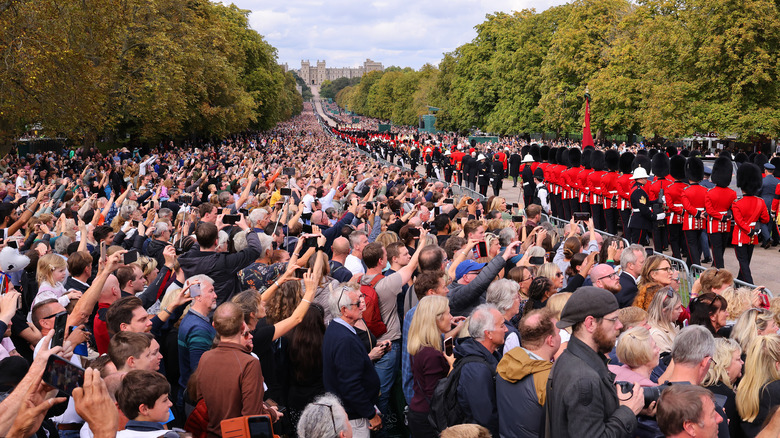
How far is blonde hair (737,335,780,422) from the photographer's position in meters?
3.92

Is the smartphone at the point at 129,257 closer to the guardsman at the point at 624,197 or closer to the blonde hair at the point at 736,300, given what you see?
the blonde hair at the point at 736,300

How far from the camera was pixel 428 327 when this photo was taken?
450 centimetres

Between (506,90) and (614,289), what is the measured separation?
47.9 meters

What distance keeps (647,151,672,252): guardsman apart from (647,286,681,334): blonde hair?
8.49m

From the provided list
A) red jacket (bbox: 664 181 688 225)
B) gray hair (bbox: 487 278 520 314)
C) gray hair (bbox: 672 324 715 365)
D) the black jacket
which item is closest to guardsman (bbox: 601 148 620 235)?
red jacket (bbox: 664 181 688 225)

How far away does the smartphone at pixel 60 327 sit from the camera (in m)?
4.50

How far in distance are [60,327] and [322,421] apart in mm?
2230

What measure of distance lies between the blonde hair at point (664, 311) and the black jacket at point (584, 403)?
5.21 feet

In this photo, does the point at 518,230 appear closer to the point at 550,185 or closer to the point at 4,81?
the point at 550,185

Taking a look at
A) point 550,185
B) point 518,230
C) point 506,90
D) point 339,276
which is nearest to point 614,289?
point 339,276

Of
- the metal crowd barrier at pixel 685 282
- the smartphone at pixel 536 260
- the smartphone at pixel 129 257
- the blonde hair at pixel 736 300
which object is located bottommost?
the metal crowd barrier at pixel 685 282

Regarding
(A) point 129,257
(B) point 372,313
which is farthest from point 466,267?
(A) point 129,257

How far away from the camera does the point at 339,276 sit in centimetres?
651

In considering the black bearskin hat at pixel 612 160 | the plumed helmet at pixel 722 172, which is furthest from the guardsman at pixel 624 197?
the plumed helmet at pixel 722 172
